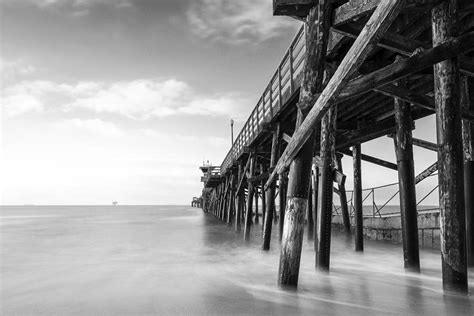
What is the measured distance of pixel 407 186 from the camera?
5273mm

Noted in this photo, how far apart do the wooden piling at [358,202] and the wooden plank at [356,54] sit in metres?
5.43

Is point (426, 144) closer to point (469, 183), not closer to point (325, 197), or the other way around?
point (469, 183)

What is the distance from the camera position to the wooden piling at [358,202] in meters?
8.40

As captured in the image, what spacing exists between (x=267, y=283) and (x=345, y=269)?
2.04m

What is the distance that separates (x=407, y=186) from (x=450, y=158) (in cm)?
189

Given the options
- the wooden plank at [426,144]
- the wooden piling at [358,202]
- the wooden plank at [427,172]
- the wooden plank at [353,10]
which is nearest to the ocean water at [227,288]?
the wooden piling at [358,202]

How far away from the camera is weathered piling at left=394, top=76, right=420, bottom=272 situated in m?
5.21

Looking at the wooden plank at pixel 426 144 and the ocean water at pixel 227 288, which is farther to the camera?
the wooden plank at pixel 426 144

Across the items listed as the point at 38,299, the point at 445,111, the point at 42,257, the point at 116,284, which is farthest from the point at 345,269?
the point at 42,257

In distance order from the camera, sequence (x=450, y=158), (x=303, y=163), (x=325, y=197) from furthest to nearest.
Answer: (x=325, y=197) < (x=303, y=163) < (x=450, y=158)

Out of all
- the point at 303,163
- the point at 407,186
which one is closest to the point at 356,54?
the point at 303,163

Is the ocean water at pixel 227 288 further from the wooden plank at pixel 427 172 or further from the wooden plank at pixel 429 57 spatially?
the wooden plank at pixel 429 57

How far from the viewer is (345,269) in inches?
253

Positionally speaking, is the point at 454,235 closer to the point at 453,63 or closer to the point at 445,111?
the point at 445,111
